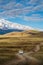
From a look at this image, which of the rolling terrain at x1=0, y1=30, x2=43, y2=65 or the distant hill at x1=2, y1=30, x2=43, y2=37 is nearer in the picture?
the rolling terrain at x1=0, y1=30, x2=43, y2=65

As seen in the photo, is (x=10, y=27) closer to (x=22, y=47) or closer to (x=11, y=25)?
(x=11, y=25)

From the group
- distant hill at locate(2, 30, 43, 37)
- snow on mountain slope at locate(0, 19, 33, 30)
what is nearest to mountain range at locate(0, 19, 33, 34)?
snow on mountain slope at locate(0, 19, 33, 30)

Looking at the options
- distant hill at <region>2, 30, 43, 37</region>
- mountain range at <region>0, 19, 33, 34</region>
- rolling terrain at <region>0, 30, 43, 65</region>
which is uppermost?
mountain range at <region>0, 19, 33, 34</region>

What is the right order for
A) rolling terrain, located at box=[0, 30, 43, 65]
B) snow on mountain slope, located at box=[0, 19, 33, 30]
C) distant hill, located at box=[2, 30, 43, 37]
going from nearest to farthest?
rolling terrain, located at box=[0, 30, 43, 65] < distant hill, located at box=[2, 30, 43, 37] < snow on mountain slope, located at box=[0, 19, 33, 30]

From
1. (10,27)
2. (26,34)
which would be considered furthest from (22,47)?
(10,27)

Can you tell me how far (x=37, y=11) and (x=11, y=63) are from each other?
242 cm

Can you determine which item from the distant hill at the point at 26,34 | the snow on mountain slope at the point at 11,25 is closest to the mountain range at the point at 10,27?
the snow on mountain slope at the point at 11,25

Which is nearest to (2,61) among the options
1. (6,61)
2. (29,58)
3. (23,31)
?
(6,61)

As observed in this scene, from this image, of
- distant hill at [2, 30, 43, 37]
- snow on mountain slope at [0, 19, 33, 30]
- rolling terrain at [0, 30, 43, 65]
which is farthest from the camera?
snow on mountain slope at [0, 19, 33, 30]

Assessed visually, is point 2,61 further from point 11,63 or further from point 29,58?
point 29,58

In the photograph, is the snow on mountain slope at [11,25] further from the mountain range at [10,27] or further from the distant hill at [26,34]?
the distant hill at [26,34]

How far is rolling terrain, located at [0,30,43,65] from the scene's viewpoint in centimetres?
667

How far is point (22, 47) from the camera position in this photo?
22.6 ft

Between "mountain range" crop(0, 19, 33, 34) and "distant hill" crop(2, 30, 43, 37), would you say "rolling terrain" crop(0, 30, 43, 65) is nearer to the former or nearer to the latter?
"distant hill" crop(2, 30, 43, 37)
